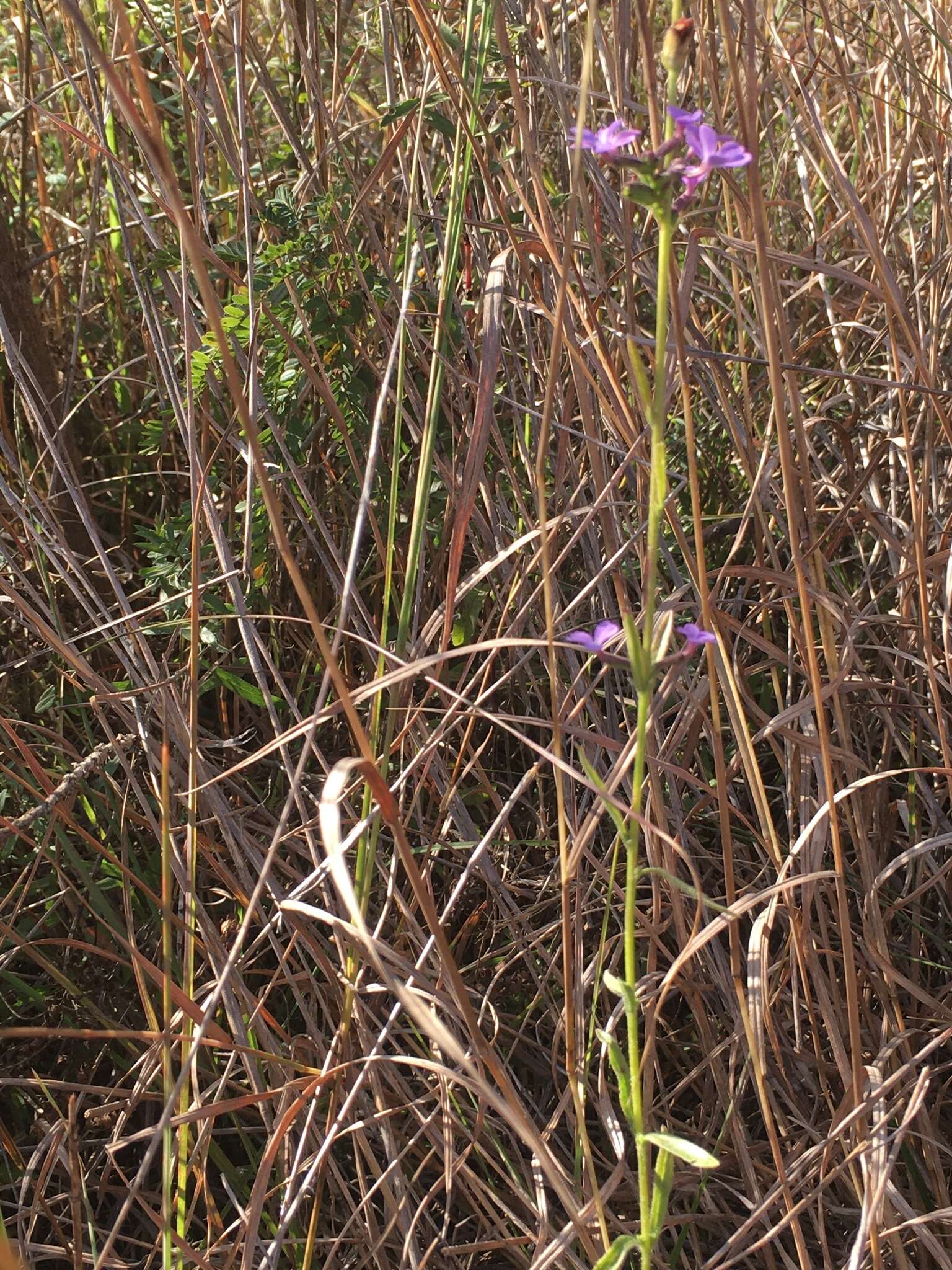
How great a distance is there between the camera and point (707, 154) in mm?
549

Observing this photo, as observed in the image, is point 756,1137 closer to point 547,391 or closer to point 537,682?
point 537,682

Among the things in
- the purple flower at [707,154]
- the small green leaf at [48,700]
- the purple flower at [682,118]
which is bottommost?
the small green leaf at [48,700]

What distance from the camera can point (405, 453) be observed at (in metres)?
1.23

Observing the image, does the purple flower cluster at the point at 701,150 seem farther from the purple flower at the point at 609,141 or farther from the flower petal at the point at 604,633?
the flower petal at the point at 604,633

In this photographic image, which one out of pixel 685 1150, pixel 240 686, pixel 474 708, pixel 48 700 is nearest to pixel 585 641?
pixel 474 708

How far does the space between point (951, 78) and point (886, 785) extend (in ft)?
2.46

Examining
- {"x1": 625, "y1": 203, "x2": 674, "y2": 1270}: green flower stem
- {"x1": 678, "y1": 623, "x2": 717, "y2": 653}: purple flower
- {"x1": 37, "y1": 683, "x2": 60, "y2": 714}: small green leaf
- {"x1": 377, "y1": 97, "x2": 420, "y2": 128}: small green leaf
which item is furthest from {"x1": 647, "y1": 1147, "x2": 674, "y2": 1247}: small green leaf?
{"x1": 377, "y1": 97, "x2": 420, "y2": 128}: small green leaf

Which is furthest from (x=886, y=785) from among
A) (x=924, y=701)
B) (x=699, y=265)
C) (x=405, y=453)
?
(x=699, y=265)

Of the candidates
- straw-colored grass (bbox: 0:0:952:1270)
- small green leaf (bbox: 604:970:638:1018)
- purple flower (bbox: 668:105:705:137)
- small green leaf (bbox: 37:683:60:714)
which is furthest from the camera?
small green leaf (bbox: 37:683:60:714)

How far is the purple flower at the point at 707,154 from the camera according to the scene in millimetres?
541

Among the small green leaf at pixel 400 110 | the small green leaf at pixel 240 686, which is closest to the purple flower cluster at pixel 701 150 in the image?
the small green leaf at pixel 400 110

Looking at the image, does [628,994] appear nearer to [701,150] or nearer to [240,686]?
[701,150]

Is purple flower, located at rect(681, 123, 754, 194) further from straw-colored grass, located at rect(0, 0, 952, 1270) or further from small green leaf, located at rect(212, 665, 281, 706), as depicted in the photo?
small green leaf, located at rect(212, 665, 281, 706)

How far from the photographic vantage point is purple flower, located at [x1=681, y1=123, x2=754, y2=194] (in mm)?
541
